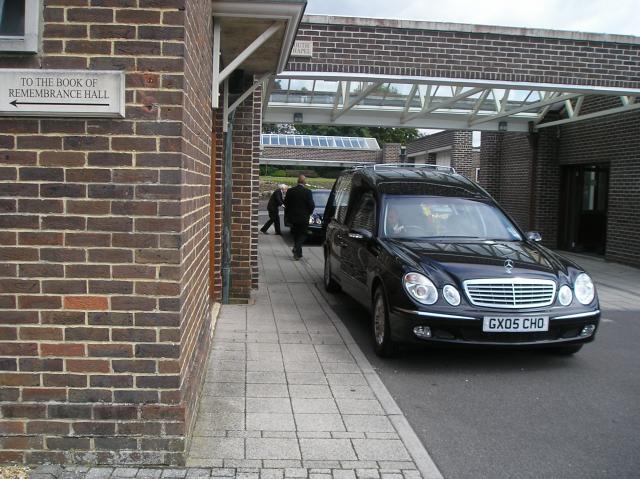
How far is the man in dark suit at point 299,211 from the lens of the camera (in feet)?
46.0

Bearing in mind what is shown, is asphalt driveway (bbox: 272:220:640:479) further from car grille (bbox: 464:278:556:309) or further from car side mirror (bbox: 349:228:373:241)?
car side mirror (bbox: 349:228:373:241)

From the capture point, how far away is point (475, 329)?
5.87 metres

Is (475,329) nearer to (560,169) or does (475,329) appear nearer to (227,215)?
(227,215)

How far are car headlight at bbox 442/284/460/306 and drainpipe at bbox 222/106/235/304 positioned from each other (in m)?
3.38

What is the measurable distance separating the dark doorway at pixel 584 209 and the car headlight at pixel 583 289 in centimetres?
1010

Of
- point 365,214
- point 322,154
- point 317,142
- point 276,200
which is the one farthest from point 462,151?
point 317,142

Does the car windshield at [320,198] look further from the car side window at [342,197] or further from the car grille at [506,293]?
the car grille at [506,293]

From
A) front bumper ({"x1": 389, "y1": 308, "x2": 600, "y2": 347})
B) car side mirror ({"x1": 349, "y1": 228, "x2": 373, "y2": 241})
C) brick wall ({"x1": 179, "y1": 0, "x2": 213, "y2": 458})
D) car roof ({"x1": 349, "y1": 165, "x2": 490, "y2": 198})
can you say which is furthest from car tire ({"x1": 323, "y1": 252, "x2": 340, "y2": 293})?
brick wall ({"x1": 179, "y1": 0, "x2": 213, "y2": 458})

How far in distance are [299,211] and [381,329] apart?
7697mm

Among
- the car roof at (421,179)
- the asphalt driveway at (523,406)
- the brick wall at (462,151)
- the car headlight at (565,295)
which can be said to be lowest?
the asphalt driveway at (523,406)

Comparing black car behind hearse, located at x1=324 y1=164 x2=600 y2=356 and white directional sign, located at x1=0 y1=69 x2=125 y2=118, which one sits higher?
white directional sign, located at x1=0 y1=69 x2=125 y2=118

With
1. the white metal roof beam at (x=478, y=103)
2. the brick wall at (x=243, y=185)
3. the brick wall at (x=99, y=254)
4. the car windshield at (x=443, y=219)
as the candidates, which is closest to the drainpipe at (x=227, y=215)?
the brick wall at (x=243, y=185)

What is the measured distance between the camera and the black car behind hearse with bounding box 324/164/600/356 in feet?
19.4

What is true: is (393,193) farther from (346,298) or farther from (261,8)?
(261,8)
